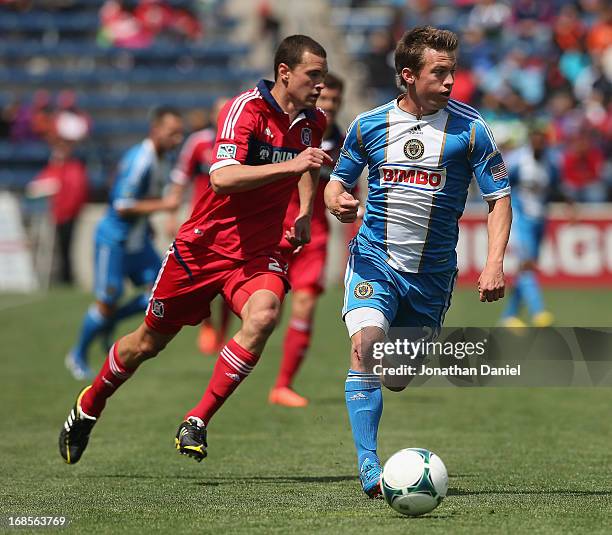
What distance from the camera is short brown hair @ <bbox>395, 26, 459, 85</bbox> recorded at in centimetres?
604

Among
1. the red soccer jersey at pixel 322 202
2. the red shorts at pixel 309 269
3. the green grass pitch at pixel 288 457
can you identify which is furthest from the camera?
the red shorts at pixel 309 269

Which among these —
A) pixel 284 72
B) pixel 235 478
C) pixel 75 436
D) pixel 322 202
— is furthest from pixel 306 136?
pixel 322 202

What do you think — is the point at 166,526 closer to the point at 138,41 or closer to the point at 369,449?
the point at 369,449

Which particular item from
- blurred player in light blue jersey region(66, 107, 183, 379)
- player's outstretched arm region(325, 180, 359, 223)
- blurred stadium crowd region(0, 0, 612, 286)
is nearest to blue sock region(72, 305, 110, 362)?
blurred player in light blue jersey region(66, 107, 183, 379)

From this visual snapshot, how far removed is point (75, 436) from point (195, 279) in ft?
3.89

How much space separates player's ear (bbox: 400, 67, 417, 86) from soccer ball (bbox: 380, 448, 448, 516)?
1.83 meters

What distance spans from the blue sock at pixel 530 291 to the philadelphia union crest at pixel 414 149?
8818 mm

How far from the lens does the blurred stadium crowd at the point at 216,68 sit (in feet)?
73.3

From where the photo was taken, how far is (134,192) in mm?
11617

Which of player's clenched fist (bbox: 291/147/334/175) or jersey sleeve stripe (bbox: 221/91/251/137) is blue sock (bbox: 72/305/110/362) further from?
player's clenched fist (bbox: 291/147/334/175)

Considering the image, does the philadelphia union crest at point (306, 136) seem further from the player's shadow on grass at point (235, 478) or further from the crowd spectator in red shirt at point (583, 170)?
the crowd spectator in red shirt at point (583, 170)

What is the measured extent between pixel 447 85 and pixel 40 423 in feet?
14.5

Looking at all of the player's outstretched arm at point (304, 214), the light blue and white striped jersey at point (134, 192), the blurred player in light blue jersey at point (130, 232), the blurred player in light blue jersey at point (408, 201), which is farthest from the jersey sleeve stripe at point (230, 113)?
the light blue and white striped jersey at point (134, 192)

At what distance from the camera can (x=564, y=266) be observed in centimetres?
2058
